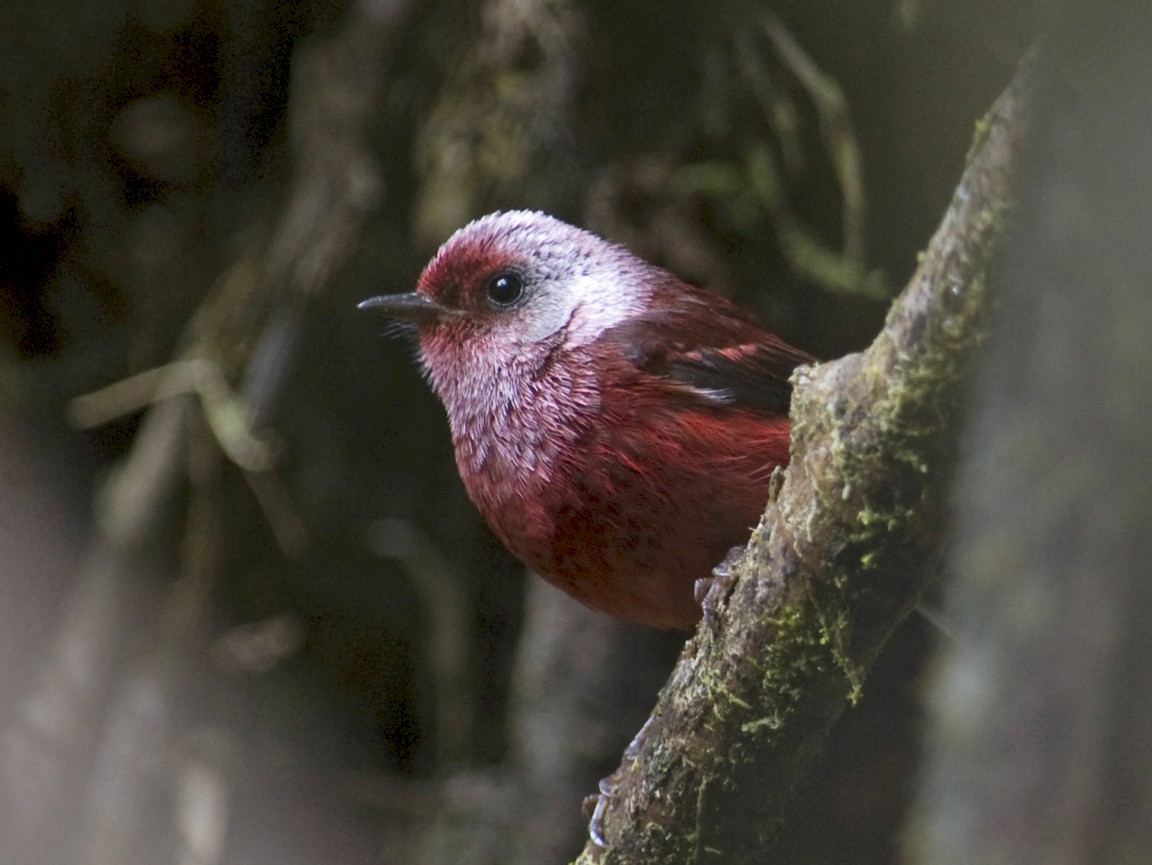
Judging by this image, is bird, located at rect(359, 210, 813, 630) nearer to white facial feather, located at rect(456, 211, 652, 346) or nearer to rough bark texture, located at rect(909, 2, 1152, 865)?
white facial feather, located at rect(456, 211, 652, 346)

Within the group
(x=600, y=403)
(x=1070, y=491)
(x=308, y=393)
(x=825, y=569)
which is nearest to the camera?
Result: (x=1070, y=491)

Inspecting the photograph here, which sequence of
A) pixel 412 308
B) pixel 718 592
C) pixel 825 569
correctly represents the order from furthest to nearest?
pixel 412 308, pixel 718 592, pixel 825 569

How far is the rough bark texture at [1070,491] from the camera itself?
0.98 m

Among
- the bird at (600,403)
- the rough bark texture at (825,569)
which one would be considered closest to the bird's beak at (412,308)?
the bird at (600,403)

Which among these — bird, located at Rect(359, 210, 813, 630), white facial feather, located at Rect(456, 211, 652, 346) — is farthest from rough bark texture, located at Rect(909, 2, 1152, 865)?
white facial feather, located at Rect(456, 211, 652, 346)

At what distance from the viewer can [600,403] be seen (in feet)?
6.82

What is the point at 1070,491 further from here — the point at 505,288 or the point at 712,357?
the point at 505,288

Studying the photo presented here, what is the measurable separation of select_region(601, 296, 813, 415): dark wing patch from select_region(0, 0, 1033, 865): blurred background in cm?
49

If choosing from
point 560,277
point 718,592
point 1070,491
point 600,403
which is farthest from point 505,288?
point 1070,491

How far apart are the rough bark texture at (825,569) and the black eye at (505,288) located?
2.72 feet

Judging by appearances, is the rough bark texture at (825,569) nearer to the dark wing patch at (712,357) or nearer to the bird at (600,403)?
the bird at (600,403)

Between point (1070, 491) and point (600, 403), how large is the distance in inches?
39.3

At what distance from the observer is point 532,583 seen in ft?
10.5

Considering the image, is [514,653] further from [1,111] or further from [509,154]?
[1,111]
